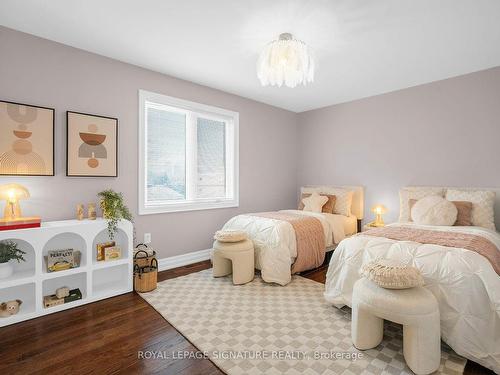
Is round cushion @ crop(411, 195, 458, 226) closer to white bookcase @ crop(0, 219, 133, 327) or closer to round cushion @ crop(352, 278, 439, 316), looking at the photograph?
round cushion @ crop(352, 278, 439, 316)

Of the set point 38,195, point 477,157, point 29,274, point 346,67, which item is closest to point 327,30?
point 346,67

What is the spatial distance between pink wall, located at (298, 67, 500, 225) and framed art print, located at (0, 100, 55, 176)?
4103mm

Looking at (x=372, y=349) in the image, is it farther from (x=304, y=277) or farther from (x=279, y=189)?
(x=279, y=189)

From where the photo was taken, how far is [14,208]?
2289 mm

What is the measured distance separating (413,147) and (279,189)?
7.41 feet

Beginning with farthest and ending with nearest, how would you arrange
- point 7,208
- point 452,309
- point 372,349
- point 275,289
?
point 275,289
point 7,208
point 372,349
point 452,309

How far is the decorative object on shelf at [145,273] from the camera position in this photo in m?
2.76

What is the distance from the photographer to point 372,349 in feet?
6.09

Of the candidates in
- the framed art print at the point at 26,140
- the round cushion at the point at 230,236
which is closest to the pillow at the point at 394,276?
the round cushion at the point at 230,236

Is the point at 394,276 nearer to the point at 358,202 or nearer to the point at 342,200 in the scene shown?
the point at 342,200

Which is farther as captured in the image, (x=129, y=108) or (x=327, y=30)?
(x=129, y=108)

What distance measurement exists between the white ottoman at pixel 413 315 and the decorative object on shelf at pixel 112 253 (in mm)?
2344

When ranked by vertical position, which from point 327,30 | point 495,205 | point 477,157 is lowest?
point 495,205

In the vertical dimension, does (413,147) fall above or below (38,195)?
above
